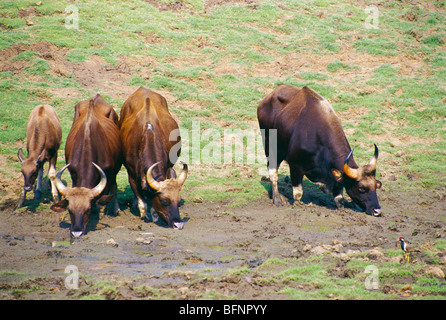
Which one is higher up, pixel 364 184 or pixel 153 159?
pixel 153 159

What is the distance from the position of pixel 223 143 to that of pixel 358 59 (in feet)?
25.3

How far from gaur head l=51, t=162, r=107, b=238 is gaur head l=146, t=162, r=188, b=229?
0.91 meters

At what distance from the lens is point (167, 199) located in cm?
962

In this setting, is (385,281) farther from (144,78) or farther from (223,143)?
(144,78)

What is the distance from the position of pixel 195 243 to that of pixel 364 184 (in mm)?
3704

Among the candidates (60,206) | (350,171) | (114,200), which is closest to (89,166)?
(60,206)

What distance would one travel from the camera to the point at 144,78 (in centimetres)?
1678

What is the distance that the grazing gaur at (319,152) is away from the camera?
1029cm
